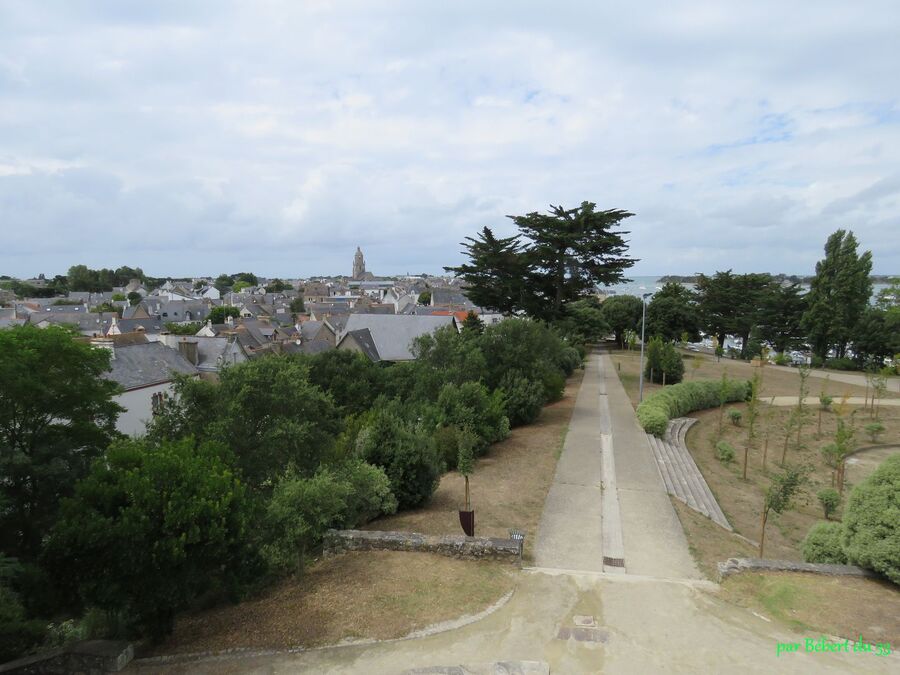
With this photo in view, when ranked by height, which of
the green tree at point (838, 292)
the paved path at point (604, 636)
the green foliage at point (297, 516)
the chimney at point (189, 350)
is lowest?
the paved path at point (604, 636)

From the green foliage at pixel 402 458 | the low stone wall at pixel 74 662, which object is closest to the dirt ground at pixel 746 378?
the green foliage at pixel 402 458

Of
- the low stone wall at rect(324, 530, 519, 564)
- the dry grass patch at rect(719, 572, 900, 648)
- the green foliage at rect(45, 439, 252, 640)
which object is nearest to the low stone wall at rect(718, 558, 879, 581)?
the dry grass patch at rect(719, 572, 900, 648)

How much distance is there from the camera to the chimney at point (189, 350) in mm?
31844

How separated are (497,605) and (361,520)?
4478 mm

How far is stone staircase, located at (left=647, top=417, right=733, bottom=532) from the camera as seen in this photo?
13.8 metres

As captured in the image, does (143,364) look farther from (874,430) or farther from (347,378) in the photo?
(874,430)

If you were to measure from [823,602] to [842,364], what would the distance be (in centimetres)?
3936

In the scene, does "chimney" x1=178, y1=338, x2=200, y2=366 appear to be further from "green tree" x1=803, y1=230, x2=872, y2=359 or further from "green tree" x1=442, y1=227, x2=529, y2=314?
"green tree" x1=803, y1=230, x2=872, y2=359

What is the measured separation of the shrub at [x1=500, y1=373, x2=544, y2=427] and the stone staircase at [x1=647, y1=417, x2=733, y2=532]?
4.39m

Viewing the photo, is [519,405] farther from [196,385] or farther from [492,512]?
[196,385]

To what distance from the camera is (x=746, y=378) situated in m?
32.2

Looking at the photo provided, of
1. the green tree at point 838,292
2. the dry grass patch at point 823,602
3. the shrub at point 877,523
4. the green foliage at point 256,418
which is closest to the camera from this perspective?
the dry grass patch at point 823,602

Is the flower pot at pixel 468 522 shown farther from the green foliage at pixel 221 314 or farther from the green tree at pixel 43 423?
the green foliage at pixel 221 314

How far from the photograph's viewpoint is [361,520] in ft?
37.9
